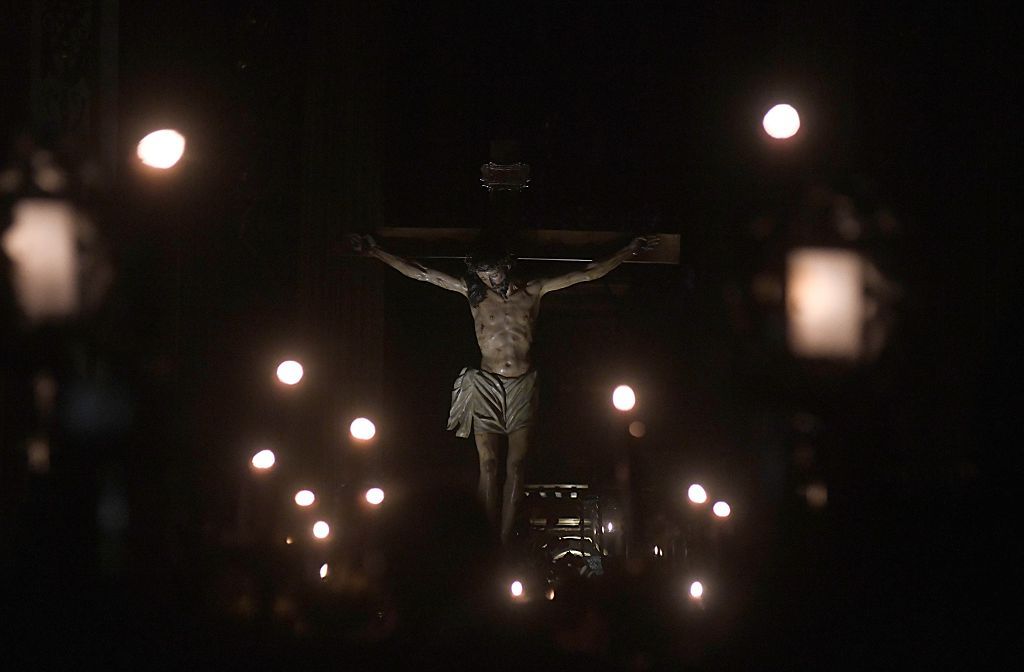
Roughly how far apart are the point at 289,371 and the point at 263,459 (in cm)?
37

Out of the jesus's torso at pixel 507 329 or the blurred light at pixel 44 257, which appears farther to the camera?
the jesus's torso at pixel 507 329

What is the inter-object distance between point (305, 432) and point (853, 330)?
2.52 m

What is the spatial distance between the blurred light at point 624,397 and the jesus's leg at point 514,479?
0.60 meters

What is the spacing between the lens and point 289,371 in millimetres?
3461

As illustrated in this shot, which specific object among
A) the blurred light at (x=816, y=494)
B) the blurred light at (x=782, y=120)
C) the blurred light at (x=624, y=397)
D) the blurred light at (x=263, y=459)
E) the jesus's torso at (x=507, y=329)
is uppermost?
the blurred light at (x=782, y=120)

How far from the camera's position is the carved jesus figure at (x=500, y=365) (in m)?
3.92

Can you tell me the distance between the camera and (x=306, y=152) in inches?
185

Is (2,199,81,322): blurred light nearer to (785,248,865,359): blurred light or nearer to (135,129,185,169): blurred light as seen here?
(135,129,185,169): blurred light

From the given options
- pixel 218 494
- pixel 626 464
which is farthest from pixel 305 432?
pixel 626 464

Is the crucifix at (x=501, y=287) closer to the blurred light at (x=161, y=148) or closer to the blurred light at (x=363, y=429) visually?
the blurred light at (x=363, y=429)

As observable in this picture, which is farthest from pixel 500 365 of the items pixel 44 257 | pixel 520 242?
pixel 44 257

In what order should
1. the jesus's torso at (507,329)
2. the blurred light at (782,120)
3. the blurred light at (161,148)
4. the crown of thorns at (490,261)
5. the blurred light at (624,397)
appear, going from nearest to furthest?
the blurred light at (161,148), the blurred light at (782,120), the blurred light at (624,397), the crown of thorns at (490,261), the jesus's torso at (507,329)

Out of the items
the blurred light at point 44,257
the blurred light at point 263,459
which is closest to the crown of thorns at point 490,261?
the blurred light at point 263,459

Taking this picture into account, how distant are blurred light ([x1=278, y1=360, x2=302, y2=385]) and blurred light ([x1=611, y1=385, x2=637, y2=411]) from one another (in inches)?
45.3
